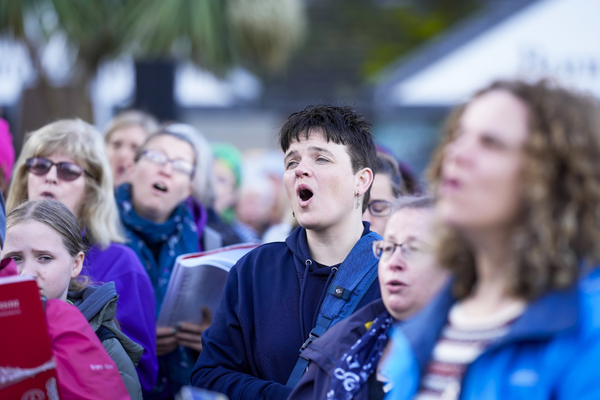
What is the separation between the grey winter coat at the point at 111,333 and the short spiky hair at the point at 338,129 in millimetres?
983

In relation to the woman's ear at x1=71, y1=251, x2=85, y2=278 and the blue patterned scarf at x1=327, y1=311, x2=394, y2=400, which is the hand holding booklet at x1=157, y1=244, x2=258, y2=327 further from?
the blue patterned scarf at x1=327, y1=311, x2=394, y2=400

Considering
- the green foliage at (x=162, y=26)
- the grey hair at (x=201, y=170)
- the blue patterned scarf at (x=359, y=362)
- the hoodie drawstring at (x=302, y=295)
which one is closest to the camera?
the blue patterned scarf at (x=359, y=362)

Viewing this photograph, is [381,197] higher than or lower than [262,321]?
higher

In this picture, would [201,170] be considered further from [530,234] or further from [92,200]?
[530,234]

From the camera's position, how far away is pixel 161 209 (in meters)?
3.77

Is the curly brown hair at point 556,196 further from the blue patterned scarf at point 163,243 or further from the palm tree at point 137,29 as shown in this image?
the palm tree at point 137,29

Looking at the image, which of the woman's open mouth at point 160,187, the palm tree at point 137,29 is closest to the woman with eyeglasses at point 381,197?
the woman's open mouth at point 160,187

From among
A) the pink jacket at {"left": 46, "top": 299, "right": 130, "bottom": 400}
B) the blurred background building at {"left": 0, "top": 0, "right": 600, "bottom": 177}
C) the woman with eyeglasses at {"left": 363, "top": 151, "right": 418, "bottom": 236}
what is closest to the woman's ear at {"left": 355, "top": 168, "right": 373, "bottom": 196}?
the blurred background building at {"left": 0, "top": 0, "right": 600, "bottom": 177}

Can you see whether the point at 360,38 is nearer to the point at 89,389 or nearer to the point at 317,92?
the point at 317,92

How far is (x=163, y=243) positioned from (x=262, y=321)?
1438mm

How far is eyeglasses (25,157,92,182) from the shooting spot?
335 centimetres

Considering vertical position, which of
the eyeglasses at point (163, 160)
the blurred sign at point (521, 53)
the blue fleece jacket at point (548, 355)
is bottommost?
the blue fleece jacket at point (548, 355)

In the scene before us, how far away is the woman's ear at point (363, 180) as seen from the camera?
107 inches

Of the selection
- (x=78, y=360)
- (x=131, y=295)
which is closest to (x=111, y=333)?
(x=78, y=360)
